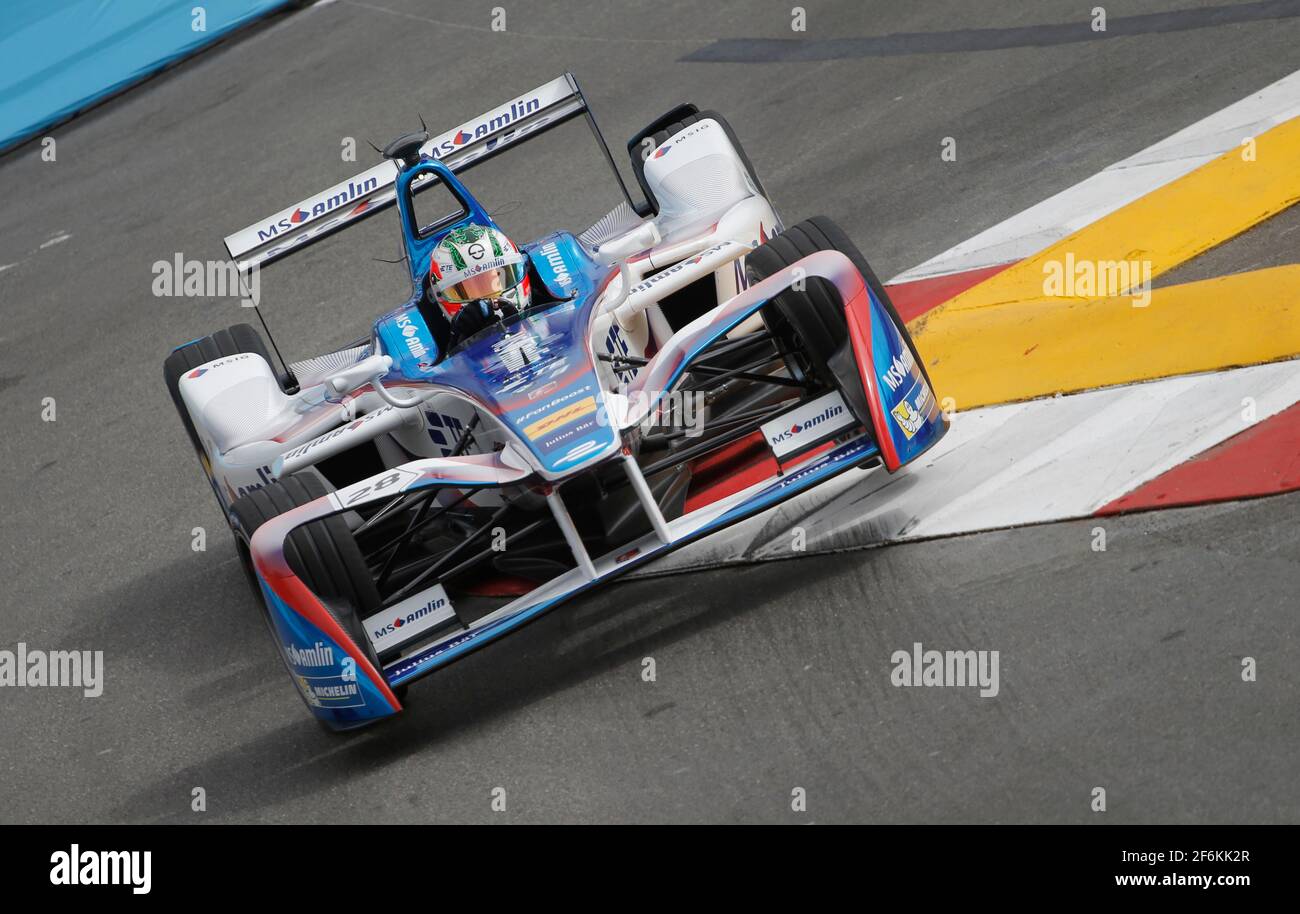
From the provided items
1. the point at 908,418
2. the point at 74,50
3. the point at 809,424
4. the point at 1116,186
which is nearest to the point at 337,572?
the point at 809,424

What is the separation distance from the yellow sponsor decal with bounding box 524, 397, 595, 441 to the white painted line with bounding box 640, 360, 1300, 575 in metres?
1.00

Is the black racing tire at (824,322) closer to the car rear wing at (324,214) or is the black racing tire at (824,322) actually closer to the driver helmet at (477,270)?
the driver helmet at (477,270)

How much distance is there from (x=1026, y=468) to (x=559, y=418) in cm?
192

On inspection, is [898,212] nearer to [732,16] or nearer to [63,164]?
[732,16]

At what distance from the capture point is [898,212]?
33.3 feet

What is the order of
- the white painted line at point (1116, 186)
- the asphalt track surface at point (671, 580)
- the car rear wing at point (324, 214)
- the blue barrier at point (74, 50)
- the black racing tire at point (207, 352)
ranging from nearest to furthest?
the asphalt track surface at point (671, 580) < the car rear wing at point (324, 214) < the black racing tire at point (207, 352) < the white painted line at point (1116, 186) < the blue barrier at point (74, 50)

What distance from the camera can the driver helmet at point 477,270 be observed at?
740 cm

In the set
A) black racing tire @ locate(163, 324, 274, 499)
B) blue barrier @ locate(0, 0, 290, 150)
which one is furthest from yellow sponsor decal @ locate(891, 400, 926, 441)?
blue barrier @ locate(0, 0, 290, 150)

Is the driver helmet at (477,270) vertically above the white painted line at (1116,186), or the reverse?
the white painted line at (1116,186)

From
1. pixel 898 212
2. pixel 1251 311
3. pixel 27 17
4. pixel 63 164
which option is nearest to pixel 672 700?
pixel 1251 311

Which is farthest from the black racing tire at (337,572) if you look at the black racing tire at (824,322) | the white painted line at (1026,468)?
the black racing tire at (824,322)

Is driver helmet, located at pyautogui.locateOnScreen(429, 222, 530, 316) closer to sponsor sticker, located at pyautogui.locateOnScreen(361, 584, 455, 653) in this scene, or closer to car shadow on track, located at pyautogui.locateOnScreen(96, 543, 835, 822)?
car shadow on track, located at pyautogui.locateOnScreen(96, 543, 835, 822)

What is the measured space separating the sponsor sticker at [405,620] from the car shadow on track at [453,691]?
42 centimetres

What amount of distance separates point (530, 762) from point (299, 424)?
2.45m
